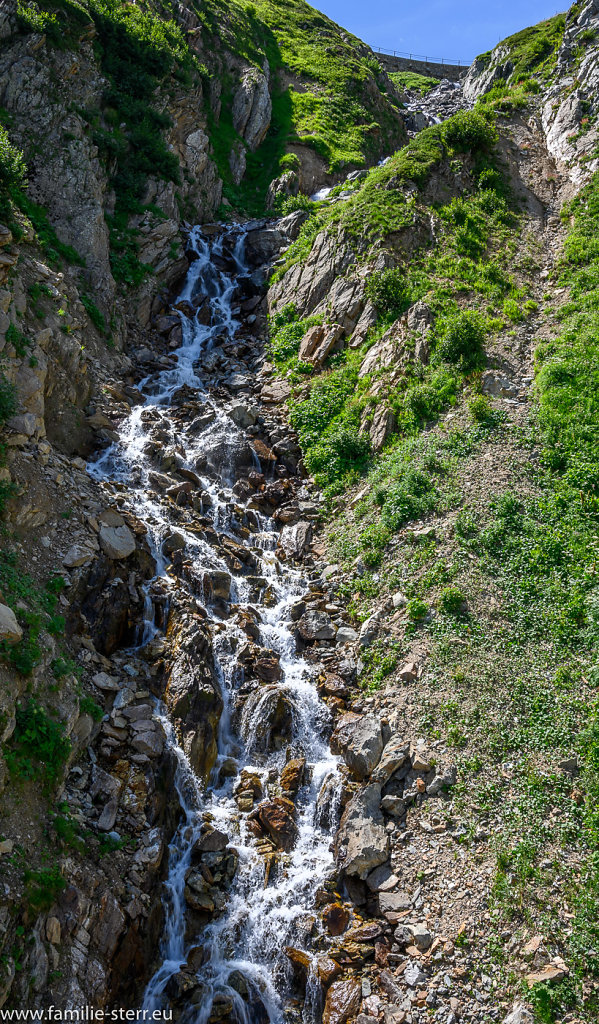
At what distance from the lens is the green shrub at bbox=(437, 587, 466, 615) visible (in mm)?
16234

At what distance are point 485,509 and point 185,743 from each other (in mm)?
11221

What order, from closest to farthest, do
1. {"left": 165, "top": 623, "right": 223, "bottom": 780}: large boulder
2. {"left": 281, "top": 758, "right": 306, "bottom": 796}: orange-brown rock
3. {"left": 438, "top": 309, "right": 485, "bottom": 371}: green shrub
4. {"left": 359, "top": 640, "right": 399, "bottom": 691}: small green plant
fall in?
{"left": 281, "top": 758, "right": 306, "bottom": 796}: orange-brown rock, {"left": 165, "top": 623, "right": 223, "bottom": 780}: large boulder, {"left": 359, "top": 640, "right": 399, "bottom": 691}: small green plant, {"left": 438, "top": 309, "right": 485, "bottom": 371}: green shrub

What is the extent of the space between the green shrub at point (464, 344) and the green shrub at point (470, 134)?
1535cm

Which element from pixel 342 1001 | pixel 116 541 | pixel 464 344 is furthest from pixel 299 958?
pixel 464 344

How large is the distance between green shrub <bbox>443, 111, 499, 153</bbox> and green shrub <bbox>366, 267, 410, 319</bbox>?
→ 12.0m

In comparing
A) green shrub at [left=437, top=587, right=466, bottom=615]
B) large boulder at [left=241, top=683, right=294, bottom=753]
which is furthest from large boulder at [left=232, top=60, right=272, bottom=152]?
large boulder at [left=241, top=683, right=294, bottom=753]

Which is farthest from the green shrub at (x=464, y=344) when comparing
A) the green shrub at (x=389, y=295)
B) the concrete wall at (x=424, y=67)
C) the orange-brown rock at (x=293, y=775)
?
the concrete wall at (x=424, y=67)

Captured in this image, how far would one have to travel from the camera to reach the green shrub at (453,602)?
639 inches

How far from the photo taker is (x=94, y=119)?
2861cm

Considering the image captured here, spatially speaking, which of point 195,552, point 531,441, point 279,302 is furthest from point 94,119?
point 531,441

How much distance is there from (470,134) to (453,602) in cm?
2892

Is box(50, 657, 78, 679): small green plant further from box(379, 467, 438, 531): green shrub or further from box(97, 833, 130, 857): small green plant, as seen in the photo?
box(379, 467, 438, 531): green shrub

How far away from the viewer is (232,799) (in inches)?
574

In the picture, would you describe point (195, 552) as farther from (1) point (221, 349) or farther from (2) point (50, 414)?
(1) point (221, 349)
